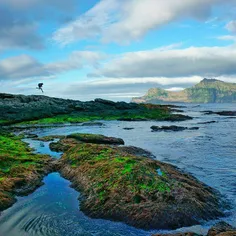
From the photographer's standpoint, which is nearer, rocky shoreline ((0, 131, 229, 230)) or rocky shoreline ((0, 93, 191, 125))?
rocky shoreline ((0, 131, 229, 230))

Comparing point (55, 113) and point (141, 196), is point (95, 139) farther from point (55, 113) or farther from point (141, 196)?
point (55, 113)

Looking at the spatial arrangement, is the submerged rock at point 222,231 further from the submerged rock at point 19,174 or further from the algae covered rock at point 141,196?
the submerged rock at point 19,174

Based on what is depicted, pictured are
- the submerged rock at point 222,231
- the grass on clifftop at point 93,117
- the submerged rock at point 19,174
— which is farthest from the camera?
the grass on clifftop at point 93,117

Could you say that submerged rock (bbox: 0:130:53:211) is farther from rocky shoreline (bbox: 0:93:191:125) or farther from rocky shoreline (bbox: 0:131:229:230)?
rocky shoreline (bbox: 0:93:191:125)

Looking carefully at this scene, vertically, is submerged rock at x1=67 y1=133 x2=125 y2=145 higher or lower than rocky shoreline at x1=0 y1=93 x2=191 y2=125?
lower

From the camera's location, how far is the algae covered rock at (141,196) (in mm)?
14344

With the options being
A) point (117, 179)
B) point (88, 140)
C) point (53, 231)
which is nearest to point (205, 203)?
point (117, 179)

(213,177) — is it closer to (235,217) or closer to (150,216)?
(235,217)

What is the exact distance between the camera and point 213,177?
2461cm

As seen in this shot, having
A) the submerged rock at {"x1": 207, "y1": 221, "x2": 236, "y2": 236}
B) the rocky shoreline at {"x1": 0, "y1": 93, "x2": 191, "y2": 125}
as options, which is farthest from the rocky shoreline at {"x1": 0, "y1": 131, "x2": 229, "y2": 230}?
the rocky shoreline at {"x1": 0, "y1": 93, "x2": 191, "y2": 125}

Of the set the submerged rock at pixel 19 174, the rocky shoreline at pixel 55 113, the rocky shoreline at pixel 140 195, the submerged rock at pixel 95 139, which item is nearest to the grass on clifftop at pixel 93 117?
the rocky shoreline at pixel 55 113

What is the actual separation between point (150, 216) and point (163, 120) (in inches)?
3251

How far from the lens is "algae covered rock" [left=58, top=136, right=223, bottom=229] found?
1434 cm

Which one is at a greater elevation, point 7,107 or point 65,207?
point 7,107
